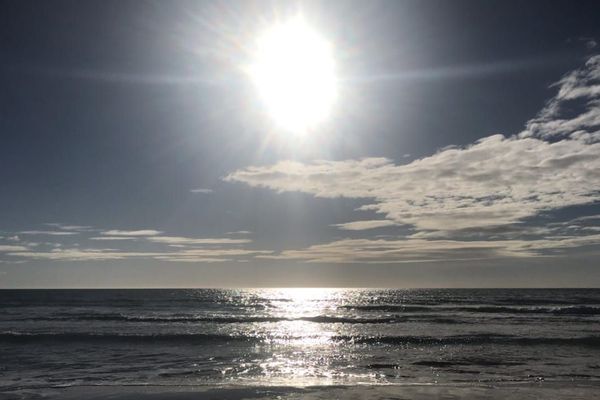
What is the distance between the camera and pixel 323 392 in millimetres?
14758

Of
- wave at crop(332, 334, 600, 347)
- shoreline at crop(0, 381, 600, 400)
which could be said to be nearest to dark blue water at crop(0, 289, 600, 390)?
wave at crop(332, 334, 600, 347)

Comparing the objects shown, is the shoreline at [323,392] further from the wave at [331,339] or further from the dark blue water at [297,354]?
the wave at [331,339]

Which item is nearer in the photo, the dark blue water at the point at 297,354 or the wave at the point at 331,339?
the dark blue water at the point at 297,354

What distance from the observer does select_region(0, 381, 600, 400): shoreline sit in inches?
556

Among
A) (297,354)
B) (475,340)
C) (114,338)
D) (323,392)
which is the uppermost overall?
(114,338)

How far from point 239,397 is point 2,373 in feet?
40.1

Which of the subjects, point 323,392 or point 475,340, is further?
point 475,340

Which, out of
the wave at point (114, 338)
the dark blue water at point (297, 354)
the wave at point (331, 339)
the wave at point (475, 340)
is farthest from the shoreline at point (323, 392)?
the wave at point (114, 338)

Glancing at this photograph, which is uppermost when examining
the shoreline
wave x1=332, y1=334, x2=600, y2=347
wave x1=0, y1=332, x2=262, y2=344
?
wave x1=0, y1=332, x2=262, y2=344

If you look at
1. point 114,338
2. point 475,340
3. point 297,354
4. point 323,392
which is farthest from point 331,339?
point 323,392

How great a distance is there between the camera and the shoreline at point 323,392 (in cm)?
1412

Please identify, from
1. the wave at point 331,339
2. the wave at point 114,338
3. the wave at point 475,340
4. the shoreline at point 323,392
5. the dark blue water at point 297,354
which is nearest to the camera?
the shoreline at point 323,392

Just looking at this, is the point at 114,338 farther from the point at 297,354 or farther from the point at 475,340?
the point at 475,340

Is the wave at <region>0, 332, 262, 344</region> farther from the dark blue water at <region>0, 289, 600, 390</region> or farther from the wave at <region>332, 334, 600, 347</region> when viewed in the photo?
the wave at <region>332, 334, 600, 347</region>
